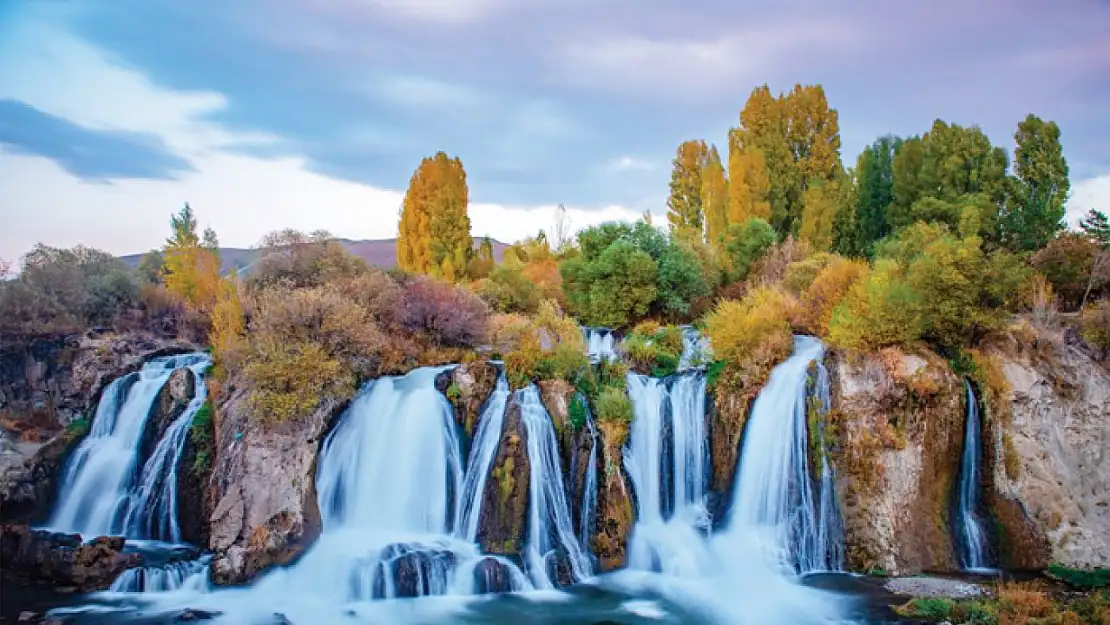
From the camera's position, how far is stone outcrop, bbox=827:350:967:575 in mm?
13445

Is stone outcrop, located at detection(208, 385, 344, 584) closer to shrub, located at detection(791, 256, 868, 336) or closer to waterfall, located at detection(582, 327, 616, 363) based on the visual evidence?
waterfall, located at detection(582, 327, 616, 363)

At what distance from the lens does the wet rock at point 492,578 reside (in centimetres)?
1266

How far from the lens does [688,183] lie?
40.3 metres

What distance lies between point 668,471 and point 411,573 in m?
5.55

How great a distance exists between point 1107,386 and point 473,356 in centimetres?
1348

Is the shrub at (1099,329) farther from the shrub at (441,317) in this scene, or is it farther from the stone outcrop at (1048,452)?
the shrub at (441,317)

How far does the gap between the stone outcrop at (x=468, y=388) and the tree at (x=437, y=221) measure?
15.8 metres

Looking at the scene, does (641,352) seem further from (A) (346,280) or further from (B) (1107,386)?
(B) (1107,386)

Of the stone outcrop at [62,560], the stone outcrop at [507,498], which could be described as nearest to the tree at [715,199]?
the stone outcrop at [507,498]

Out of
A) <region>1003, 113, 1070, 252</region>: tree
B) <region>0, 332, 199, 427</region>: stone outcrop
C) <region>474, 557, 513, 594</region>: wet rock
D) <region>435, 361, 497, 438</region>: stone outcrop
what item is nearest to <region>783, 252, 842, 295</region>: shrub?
<region>1003, 113, 1070, 252</region>: tree

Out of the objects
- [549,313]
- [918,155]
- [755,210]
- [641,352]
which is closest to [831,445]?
[641,352]

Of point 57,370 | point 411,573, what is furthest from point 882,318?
point 57,370

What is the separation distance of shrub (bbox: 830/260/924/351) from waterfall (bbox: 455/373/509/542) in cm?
737

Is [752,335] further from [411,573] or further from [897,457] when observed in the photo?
[411,573]
